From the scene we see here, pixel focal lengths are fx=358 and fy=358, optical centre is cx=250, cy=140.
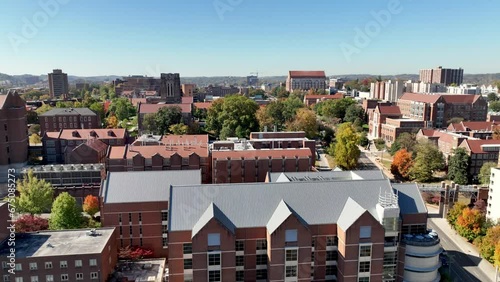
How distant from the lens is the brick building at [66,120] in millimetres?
87938

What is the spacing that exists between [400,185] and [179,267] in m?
21.8

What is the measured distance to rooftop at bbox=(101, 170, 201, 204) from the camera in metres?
36.3

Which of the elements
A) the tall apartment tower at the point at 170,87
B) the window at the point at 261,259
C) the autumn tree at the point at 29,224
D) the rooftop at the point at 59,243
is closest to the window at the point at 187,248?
the window at the point at 261,259

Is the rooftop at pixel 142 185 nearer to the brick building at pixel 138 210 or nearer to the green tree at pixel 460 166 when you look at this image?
the brick building at pixel 138 210

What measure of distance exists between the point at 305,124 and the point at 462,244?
4736 cm

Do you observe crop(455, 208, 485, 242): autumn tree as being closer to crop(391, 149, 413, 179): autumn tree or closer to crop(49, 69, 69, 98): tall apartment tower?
crop(391, 149, 413, 179): autumn tree

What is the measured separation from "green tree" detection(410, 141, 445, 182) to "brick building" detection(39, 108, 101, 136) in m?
72.8

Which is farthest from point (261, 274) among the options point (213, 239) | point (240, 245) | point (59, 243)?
point (59, 243)

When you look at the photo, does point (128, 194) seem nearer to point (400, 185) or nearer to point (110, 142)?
point (400, 185)

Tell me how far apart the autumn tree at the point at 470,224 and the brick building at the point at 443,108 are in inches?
2110

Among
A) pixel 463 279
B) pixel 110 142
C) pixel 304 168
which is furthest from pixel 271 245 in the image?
pixel 110 142

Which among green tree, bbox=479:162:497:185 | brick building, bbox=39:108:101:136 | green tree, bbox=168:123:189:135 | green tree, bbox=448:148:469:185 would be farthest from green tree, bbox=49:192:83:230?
green tree, bbox=479:162:497:185

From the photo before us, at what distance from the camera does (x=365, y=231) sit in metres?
29.4

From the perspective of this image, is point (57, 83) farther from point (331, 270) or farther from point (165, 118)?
point (331, 270)
